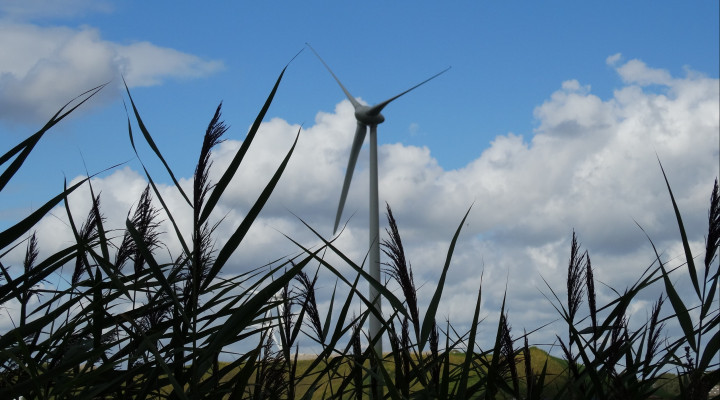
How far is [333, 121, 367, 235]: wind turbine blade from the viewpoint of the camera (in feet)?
52.3

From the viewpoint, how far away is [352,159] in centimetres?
1748

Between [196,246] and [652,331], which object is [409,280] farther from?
[652,331]

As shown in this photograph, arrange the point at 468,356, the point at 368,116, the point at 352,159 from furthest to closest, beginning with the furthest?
the point at 368,116
the point at 352,159
the point at 468,356

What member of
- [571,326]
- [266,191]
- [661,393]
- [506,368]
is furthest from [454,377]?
[266,191]

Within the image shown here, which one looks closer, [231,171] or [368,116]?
[231,171]

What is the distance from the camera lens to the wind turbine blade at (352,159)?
1593cm

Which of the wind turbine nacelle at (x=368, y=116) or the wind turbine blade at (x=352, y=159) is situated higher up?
the wind turbine nacelle at (x=368, y=116)

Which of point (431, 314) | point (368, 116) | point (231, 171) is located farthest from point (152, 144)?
point (368, 116)

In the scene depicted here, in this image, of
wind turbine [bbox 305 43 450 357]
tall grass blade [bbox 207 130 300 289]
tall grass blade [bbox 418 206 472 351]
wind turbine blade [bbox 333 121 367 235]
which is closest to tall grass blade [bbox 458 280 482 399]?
tall grass blade [bbox 418 206 472 351]

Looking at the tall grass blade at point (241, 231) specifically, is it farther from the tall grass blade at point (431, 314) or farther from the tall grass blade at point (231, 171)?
the tall grass blade at point (431, 314)

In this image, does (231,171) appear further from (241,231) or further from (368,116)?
(368,116)

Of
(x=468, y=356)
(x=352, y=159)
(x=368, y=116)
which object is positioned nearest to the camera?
(x=468, y=356)

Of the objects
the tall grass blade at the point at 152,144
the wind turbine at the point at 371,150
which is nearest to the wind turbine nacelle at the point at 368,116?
the wind turbine at the point at 371,150

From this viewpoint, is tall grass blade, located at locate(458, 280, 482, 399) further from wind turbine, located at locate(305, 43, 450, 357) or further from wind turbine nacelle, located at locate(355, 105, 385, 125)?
wind turbine nacelle, located at locate(355, 105, 385, 125)
